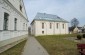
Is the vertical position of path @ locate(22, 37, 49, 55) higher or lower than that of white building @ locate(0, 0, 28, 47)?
lower

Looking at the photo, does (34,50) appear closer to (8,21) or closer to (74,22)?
(8,21)

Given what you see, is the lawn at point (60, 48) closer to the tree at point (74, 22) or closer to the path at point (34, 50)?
the path at point (34, 50)

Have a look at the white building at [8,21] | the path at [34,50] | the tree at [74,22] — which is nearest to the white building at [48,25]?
the white building at [8,21]

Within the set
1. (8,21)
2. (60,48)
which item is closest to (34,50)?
(60,48)

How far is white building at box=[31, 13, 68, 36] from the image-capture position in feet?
147

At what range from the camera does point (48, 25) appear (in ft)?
156

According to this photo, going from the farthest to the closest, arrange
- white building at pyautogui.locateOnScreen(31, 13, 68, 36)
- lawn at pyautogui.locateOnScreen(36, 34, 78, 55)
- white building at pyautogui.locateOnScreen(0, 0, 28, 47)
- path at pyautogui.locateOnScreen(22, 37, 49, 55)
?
white building at pyautogui.locateOnScreen(31, 13, 68, 36)
white building at pyautogui.locateOnScreen(0, 0, 28, 47)
lawn at pyautogui.locateOnScreen(36, 34, 78, 55)
path at pyautogui.locateOnScreen(22, 37, 49, 55)

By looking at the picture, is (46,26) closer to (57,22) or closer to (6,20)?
(57,22)

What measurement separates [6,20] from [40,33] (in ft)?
104

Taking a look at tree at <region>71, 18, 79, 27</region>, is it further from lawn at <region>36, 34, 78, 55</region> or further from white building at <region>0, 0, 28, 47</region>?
lawn at <region>36, 34, 78, 55</region>

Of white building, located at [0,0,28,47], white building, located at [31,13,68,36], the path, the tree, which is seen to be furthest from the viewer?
the tree

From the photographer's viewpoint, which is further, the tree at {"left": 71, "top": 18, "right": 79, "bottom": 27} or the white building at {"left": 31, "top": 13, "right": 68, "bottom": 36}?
the tree at {"left": 71, "top": 18, "right": 79, "bottom": 27}

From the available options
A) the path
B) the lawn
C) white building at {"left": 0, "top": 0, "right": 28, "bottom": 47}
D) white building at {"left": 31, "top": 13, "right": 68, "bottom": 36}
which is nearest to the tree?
white building at {"left": 31, "top": 13, "right": 68, "bottom": 36}

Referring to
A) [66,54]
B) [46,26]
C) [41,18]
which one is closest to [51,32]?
[46,26]
